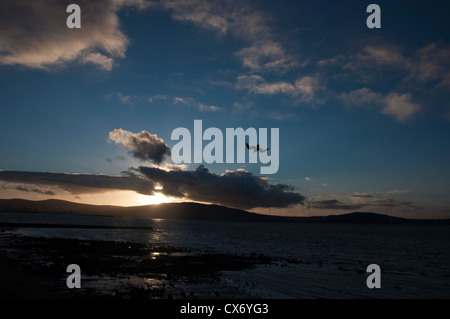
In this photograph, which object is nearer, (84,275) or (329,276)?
(84,275)

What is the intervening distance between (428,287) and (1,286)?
135 ft

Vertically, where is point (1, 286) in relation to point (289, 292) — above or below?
above
